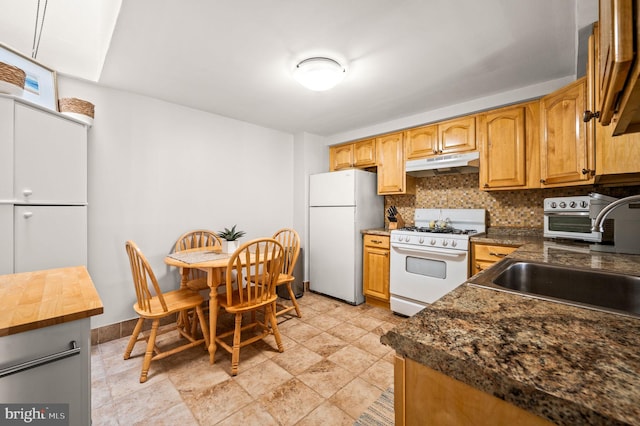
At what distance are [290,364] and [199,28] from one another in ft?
7.81

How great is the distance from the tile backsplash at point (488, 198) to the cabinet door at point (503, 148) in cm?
35

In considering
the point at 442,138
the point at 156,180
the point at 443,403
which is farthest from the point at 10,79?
the point at 442,138

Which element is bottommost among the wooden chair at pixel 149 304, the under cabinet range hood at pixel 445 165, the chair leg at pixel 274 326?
the chair leg at pixel 274 326

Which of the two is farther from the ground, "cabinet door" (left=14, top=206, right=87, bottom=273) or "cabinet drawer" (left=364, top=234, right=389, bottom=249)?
"cabinet door" (left=14, top=206, right=87, bottom=273)

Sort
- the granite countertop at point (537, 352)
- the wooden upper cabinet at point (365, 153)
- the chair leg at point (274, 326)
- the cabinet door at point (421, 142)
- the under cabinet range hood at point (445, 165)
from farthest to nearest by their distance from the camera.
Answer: the wooden upper cabinet at point (365, 153), the cabinet door at point (421, 142), the under cabinet range hood at point (445, 165), the chair leg at point (274, 326), the granite countertop at point (537, 352)

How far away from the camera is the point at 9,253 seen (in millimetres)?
1656

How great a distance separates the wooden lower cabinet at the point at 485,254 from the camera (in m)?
2.26

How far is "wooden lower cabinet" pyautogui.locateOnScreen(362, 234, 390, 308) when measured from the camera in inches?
123

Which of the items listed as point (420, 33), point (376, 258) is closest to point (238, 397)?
point (376, 258)

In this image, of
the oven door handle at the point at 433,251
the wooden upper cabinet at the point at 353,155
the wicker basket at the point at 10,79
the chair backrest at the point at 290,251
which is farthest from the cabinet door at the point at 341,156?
the wicker basket at the point at 10,79

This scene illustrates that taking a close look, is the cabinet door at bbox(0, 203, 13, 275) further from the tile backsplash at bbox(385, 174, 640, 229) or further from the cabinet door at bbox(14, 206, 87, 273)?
the tile backsplash at bbox(385, 174, 640, 229)

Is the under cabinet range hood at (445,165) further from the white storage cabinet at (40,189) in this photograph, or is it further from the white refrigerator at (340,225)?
the white storage cabinet at (40,189)

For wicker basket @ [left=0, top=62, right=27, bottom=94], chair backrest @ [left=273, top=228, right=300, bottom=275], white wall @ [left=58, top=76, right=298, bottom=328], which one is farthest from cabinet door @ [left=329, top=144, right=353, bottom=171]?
wicker basket @ [left=0, top=62, right=27, bottom=94]

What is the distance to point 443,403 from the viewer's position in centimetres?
53
